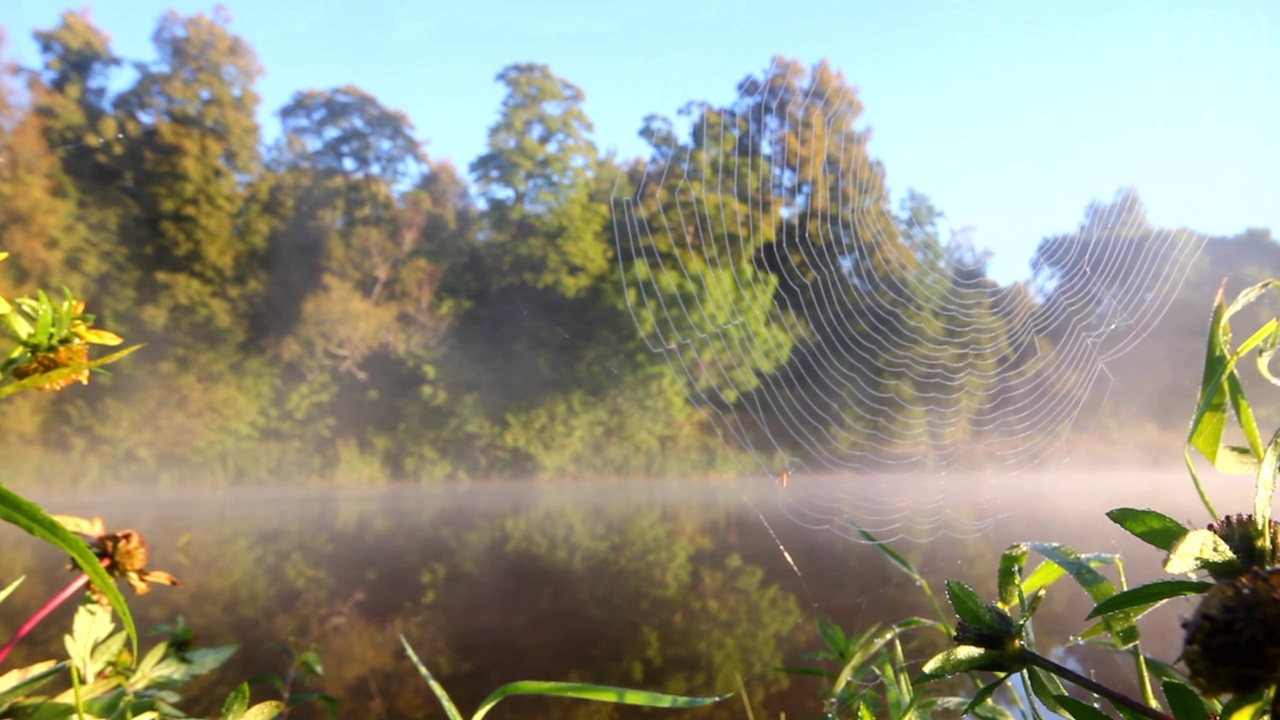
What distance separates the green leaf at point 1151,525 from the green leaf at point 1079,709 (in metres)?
0.04

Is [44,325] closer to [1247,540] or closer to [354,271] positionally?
[1247,540]

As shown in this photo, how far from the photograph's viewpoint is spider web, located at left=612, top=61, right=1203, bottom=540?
98 cm

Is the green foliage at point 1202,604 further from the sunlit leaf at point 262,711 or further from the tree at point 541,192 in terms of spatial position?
the tree at point 541,192

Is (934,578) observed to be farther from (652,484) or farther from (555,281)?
(555,281)

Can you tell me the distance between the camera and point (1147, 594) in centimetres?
16

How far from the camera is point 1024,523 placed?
677 millimetres

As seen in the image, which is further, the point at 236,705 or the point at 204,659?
the point at 204,659

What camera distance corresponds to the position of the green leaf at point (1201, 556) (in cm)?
14

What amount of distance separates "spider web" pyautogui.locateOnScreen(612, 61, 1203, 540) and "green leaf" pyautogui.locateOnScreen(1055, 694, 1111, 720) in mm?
714

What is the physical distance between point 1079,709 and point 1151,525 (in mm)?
44

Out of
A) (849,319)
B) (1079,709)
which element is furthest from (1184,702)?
(849,319)

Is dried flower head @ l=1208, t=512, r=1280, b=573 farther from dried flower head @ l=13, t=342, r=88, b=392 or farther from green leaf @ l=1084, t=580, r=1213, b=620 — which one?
dried flower head @ l=13, t=342, r=88, b=392

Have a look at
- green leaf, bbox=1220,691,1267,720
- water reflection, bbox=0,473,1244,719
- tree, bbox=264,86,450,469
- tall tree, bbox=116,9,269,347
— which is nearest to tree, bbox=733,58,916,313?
water reflection, bbox=0,473,1244,719

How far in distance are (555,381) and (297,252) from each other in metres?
0.77
